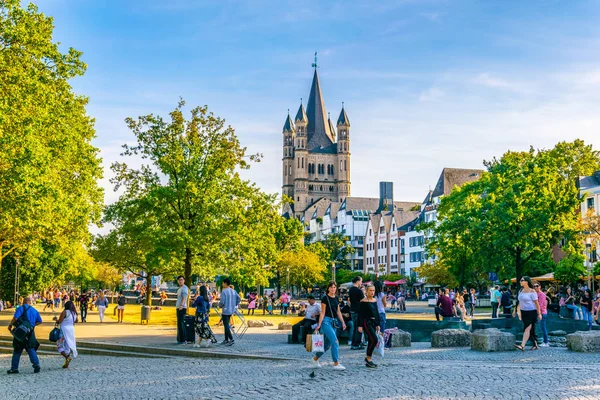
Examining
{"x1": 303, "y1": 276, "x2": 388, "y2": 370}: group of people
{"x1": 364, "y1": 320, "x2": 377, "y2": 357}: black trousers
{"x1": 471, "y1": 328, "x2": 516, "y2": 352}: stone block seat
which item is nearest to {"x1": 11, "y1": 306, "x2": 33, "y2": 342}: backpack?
{"x1": 303, "y1": 276, "x2": 388, "y2": 370}: group of people

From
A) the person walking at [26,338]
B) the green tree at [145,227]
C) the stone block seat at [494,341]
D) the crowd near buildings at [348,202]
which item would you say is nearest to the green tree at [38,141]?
the green tree at [145,227]

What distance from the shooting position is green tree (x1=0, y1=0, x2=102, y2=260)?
1047 inches

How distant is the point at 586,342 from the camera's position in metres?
17.1

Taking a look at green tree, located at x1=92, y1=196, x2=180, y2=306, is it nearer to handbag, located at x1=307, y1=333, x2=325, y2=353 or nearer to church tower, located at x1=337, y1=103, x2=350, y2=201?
handbag, located at x1=307, y1=333, x2=325, y2=353

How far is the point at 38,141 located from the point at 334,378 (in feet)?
60.6

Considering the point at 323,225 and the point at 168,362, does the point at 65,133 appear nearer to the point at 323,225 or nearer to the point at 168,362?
the point at 168,362

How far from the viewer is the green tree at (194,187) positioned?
33438 mm

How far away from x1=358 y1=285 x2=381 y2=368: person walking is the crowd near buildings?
41.9m

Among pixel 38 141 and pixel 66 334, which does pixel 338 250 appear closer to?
pixel 38 141

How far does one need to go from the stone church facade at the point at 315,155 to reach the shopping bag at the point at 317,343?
17702 centimetres

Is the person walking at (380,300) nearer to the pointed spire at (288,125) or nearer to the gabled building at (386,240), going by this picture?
the gabled building at (386,240)

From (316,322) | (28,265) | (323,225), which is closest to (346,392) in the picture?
(316,322)

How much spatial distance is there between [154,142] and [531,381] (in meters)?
25.6

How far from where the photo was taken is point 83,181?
35.3 m
